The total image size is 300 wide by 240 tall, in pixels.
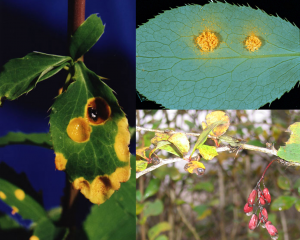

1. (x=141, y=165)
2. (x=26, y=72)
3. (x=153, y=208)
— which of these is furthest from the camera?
(x=153, y=208)

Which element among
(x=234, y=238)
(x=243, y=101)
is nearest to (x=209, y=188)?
(x=234, y=238)

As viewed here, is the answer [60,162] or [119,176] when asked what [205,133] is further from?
[60,162]

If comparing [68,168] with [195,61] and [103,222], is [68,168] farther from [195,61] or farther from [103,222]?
[195,61]

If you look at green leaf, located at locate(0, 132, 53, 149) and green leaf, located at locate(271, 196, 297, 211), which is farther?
green leaf, located at locate(271, 196, 297, 211)

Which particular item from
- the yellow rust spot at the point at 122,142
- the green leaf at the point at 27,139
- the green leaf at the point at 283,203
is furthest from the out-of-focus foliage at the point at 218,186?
the green leaf at the point at 27,139

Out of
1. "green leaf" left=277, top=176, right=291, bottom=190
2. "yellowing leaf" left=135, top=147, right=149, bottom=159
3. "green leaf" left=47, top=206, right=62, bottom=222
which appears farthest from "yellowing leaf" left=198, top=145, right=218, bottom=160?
"green leaf" left=47, top=206, right=62, bottom=222

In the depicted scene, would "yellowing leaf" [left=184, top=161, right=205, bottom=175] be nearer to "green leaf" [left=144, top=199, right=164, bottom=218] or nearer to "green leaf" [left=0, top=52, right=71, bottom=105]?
"green leaf" [left=144, top=199, right=164, bottom=218]

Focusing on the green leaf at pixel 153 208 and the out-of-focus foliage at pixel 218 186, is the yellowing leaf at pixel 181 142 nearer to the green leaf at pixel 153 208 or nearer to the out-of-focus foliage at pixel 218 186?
the out-of-focus foliage at pixel 218 186

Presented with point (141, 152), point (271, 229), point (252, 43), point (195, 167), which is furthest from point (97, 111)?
point (271, 229)
